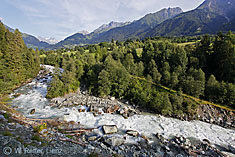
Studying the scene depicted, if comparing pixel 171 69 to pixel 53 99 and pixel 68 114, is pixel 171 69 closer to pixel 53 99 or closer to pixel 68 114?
pixel 68 114

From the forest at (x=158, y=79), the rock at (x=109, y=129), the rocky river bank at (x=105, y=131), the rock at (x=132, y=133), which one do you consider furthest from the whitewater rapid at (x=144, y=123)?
the forest at (x=158, y=79)

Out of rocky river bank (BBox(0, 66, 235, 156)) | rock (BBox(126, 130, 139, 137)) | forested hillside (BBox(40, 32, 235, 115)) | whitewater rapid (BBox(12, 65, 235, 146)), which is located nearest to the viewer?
rocky river bank (BBox(0, 66, 235, 156))

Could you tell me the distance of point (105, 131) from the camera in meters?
16.2

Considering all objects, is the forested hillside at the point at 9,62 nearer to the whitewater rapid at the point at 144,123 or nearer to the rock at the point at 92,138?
the whitewater rapid at the point at 144,123

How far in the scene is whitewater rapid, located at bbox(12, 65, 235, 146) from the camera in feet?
58.9

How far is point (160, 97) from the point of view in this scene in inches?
950

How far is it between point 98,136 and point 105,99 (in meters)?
13.7

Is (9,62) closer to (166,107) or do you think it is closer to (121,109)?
(121,109)

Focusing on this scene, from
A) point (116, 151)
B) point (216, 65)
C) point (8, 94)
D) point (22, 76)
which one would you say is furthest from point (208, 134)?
point (22, 76)

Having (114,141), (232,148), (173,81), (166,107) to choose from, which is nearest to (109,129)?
(114,141)

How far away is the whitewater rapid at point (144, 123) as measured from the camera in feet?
58.9

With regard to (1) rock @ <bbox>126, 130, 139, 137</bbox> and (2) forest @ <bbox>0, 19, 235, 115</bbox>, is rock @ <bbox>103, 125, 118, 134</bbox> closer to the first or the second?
(1) rock @ <bbox>126, 130, 139, 137</bbox>

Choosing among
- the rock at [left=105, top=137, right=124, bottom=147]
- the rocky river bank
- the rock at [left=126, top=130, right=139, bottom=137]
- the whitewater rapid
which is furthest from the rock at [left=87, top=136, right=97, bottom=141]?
the rock at [left=126, top=130, right=139, bottom=137]

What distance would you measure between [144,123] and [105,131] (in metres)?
7.85
